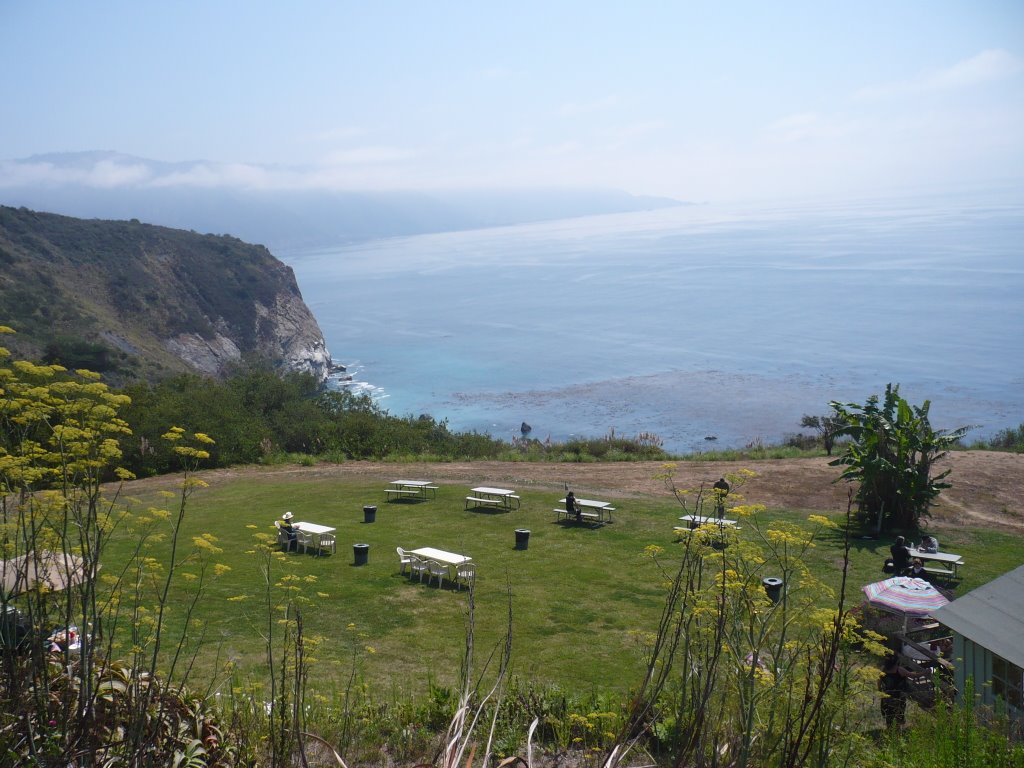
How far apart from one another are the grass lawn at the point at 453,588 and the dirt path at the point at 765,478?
1210 mm

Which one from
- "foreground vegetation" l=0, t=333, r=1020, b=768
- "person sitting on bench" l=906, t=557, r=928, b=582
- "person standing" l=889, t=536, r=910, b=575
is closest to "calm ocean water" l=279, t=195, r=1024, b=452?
"foreground vegetation" l=0, t=333, r=1020, b=768

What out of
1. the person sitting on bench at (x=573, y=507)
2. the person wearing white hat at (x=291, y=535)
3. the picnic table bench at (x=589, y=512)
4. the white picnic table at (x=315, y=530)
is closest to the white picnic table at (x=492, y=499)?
the picnic table bench at (x=589, y=512)

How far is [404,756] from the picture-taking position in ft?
22.3

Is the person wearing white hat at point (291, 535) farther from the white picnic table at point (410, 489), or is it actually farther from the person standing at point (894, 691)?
the person standing at point (894, 691)

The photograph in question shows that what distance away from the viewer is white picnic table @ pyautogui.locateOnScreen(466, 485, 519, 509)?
1936cm

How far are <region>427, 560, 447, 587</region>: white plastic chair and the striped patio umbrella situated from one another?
6.82 metres

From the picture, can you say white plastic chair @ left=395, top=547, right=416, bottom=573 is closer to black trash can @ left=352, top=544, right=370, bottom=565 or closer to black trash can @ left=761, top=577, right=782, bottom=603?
black trash can @ left=352, top=544, right=370, bottom=565

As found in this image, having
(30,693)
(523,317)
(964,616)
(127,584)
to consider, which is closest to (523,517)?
(964,616)

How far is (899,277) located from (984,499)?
13023cm

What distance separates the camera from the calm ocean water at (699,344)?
60.7 metres

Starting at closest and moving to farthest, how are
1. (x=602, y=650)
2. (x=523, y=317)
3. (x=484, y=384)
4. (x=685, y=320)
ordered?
(x=602, y=650), (x=484, y=384), (x=685, y=320), (x=523, y=317)

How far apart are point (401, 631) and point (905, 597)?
6872mm

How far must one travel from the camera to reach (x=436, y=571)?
13609 millimetres

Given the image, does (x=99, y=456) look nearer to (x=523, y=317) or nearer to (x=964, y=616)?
(x=964, y=616)
